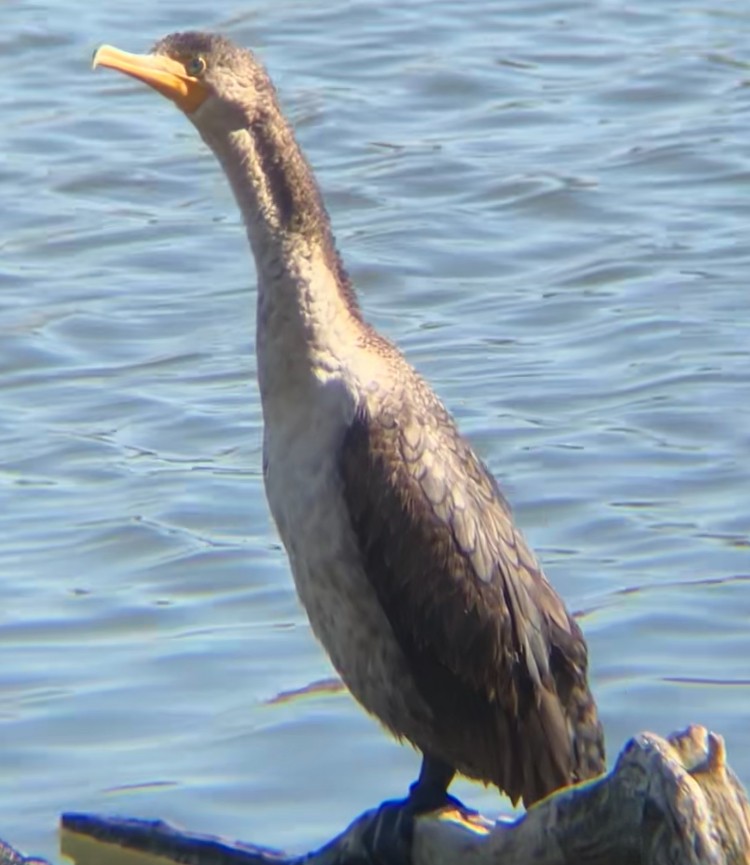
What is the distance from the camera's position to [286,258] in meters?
5.54

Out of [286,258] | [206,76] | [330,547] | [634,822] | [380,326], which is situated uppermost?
[206,76]

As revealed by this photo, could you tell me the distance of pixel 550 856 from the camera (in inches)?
187

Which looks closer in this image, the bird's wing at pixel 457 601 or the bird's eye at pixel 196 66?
the bird's wing at pixel 457 601

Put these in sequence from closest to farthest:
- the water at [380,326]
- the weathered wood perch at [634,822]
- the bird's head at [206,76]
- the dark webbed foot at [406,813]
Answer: the weathered wood perch at [634,822]
the dark webbed foot at [406,813]
the bird's head at [206,76]
the water at [380,326]

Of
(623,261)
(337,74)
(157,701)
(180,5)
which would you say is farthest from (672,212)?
(157,701)

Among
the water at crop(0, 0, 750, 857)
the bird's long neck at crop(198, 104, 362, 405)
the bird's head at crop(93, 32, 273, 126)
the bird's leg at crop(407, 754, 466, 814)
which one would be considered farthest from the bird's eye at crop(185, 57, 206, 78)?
the water at crop(0, 0, 750, 857)

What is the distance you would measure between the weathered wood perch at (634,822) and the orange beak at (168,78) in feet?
5.09

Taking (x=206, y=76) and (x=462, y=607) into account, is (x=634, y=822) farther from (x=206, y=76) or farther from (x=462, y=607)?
(x=206, y=76)

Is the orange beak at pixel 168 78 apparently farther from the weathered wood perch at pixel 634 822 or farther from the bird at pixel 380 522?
the weathered wood perch at pixel 634 822

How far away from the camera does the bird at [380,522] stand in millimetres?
5434

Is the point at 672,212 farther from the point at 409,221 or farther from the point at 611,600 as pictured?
the point at 611,600

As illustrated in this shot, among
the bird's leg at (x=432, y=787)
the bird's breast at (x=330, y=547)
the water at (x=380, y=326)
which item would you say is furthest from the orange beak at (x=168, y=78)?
the water at (x=380, y=326)

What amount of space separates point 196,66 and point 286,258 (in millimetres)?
439

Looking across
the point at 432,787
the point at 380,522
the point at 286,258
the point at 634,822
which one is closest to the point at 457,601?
the point at 380,522
